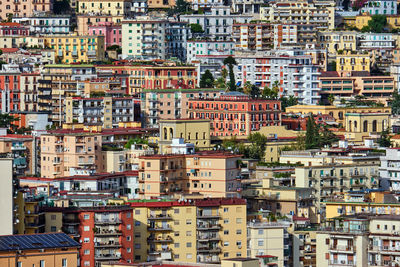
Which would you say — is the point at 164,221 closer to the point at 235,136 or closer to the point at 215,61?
the point at 235,136

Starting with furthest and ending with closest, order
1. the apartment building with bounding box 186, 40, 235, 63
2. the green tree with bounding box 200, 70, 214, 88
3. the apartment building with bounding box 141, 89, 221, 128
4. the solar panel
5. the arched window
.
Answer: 1. the apartment building with bounding box 186, 40, 235, 63
2. the green tree with bounding box 200, 70, 214, 88
3. the arched window
4. the apartment building with bounding box 141, 89, 221, 128
5. the solar panel

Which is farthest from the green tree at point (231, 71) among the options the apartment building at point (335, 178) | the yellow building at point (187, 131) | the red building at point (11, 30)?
the apartment building at point (335, 178)

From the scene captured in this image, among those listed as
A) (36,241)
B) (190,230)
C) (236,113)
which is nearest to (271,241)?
(190,230)

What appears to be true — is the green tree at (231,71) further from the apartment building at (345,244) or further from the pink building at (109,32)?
the apartment building at (345,244)

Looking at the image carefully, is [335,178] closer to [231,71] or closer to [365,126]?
[365,126]

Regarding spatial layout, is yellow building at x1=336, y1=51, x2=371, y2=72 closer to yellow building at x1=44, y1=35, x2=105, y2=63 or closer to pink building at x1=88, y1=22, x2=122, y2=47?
pink building at x1=88, y1=22, x2=122, y2=47

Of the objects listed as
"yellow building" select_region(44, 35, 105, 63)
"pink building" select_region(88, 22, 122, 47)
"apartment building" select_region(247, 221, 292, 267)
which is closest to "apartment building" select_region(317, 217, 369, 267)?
"apartment building" select_region(247, 221, 292, 267)
